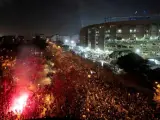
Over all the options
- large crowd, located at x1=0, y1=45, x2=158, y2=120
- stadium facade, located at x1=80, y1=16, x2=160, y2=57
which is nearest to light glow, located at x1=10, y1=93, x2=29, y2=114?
large crowd, located at x1=0, y1=45, x2=158, y2=120

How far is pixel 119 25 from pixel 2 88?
43931 millimetres

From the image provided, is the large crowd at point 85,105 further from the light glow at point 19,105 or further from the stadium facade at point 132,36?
the stadium facade at point 132,36

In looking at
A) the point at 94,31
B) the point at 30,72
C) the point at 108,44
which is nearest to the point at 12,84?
the point at 30,72

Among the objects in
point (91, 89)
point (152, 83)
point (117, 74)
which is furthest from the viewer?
point (117, 74)

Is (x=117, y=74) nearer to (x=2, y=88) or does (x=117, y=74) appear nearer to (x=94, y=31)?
(x=2, y=88)

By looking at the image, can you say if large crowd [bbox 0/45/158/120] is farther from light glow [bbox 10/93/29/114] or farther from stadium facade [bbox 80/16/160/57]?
stadium facade [bbox 80/16/160/57]

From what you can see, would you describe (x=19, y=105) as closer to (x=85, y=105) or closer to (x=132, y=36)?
(x=85, y=105)

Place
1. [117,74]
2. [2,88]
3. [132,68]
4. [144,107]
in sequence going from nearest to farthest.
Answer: [144,107] < [2,88] < [117,74] < [132,68]

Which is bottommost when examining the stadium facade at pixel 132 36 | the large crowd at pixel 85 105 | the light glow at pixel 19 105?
the light glow at pixel 19 105

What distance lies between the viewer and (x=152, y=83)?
70.2ft

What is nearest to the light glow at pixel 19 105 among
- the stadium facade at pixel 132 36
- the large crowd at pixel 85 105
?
the large crowd at pixel 85 105

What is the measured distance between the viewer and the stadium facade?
43469 millimetres

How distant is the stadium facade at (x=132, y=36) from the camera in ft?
143

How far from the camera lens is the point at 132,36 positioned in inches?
2172
